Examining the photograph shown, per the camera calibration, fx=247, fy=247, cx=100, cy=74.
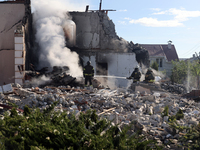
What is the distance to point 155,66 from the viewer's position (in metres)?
27.0

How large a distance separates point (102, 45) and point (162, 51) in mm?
16950

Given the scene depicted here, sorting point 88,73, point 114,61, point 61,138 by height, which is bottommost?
point 61,138

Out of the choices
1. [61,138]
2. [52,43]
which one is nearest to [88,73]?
[52,43]

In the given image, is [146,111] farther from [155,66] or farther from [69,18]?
[155,66]

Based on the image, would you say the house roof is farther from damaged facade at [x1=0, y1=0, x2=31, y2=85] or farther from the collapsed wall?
damaged facade at [x1=0, y1=0, x2=31, y2=85]

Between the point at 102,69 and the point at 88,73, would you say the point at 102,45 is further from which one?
the point at 88,73

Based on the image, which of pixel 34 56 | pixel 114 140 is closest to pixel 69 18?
pixel 34 56

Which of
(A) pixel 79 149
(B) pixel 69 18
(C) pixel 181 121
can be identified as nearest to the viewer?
(A) pixel 79 149

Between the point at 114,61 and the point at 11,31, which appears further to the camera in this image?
the point at 114,61

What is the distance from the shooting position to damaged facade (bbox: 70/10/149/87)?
65.0 feet

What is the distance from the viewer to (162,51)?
114ft

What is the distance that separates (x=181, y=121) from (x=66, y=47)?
12295 mm

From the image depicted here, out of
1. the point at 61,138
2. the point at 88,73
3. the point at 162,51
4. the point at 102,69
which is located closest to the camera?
the point at 61,138

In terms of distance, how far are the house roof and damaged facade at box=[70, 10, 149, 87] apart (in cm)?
1477
